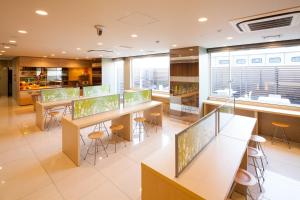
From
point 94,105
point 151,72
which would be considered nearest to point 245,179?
point 94,105

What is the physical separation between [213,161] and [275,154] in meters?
2.67

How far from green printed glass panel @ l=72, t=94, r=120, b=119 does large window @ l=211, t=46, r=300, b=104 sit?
3.68 meters

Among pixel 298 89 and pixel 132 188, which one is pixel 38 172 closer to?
pixel 132 188

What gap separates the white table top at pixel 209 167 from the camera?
52.9 inches

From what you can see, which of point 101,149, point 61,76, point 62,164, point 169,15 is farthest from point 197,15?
point 61,76

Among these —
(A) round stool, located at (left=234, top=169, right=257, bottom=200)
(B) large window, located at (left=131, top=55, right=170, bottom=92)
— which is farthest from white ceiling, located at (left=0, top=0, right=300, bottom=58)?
(B) large window, located at (left=131, top=55, right=170, bottom=92)

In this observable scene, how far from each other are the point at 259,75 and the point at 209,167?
14.4ft

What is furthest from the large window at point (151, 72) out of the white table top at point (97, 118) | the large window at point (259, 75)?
the white table top at point (97, 118)

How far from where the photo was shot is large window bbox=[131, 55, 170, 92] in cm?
726

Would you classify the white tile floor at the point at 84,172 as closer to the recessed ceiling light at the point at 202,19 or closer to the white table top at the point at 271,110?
the white table top at the point at 271,110

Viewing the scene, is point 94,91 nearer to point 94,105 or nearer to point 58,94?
point 58,94

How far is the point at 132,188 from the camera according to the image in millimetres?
2395

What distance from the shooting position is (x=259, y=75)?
15.9 ft

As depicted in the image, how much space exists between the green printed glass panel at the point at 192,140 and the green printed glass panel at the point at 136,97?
2.63 meters
